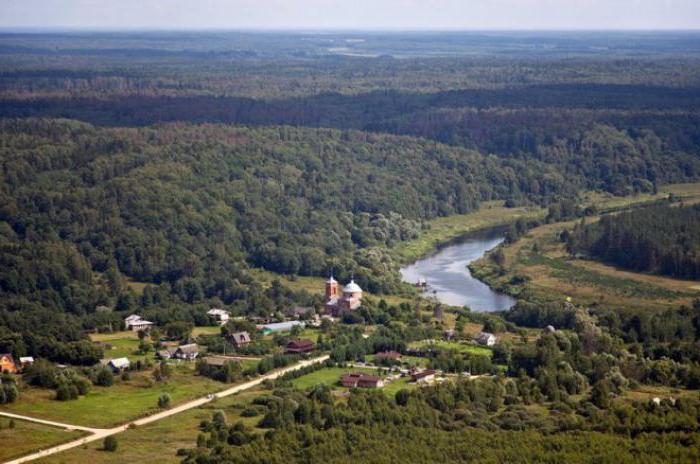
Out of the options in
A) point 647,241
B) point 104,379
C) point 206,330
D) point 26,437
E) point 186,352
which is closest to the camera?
point 26,437

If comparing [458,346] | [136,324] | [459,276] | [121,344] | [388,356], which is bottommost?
[459,276]

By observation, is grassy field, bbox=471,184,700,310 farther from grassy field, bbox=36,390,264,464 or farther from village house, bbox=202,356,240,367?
grassy field, bbox=36,390,264,464

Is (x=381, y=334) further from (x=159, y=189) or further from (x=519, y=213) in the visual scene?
(x=519, y=213)

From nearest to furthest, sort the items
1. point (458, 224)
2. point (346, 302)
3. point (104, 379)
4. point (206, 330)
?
1. point (104, 379)
2. point (206, 330)
3. point (346, 302)
4. point (458, 224)

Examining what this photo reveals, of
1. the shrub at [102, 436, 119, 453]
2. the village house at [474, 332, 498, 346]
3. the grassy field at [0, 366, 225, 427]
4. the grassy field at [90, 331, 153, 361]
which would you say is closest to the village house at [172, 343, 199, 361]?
the grassy field at [90, 331, 153, 361]

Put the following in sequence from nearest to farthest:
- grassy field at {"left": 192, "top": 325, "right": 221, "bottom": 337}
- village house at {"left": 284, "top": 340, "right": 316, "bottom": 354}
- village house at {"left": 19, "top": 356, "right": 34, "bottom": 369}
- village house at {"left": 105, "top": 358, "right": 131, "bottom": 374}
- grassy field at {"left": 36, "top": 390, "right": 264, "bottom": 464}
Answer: grassy field at {"left": 36, "top": 390, "right": 264, "bottom": 464}, village house at {"left": 105, "top": 358, "right": 131, "bottom": 374}, village house at {"left": 19, "top": 356, "right": 34, "bottom": 369}, village house at {"left": 284, "top": 340, "right": 316, "bottom": 354}, grassy field at {"left": 192, "top": 325, "right": 221, "bottom": 337}

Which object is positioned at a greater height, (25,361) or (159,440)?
(159,440)

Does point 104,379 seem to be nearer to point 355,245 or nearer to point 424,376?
point 424,376

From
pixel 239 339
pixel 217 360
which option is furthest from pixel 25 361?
pixel 239 339

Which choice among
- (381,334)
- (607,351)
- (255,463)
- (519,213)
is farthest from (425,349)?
(519,213)
